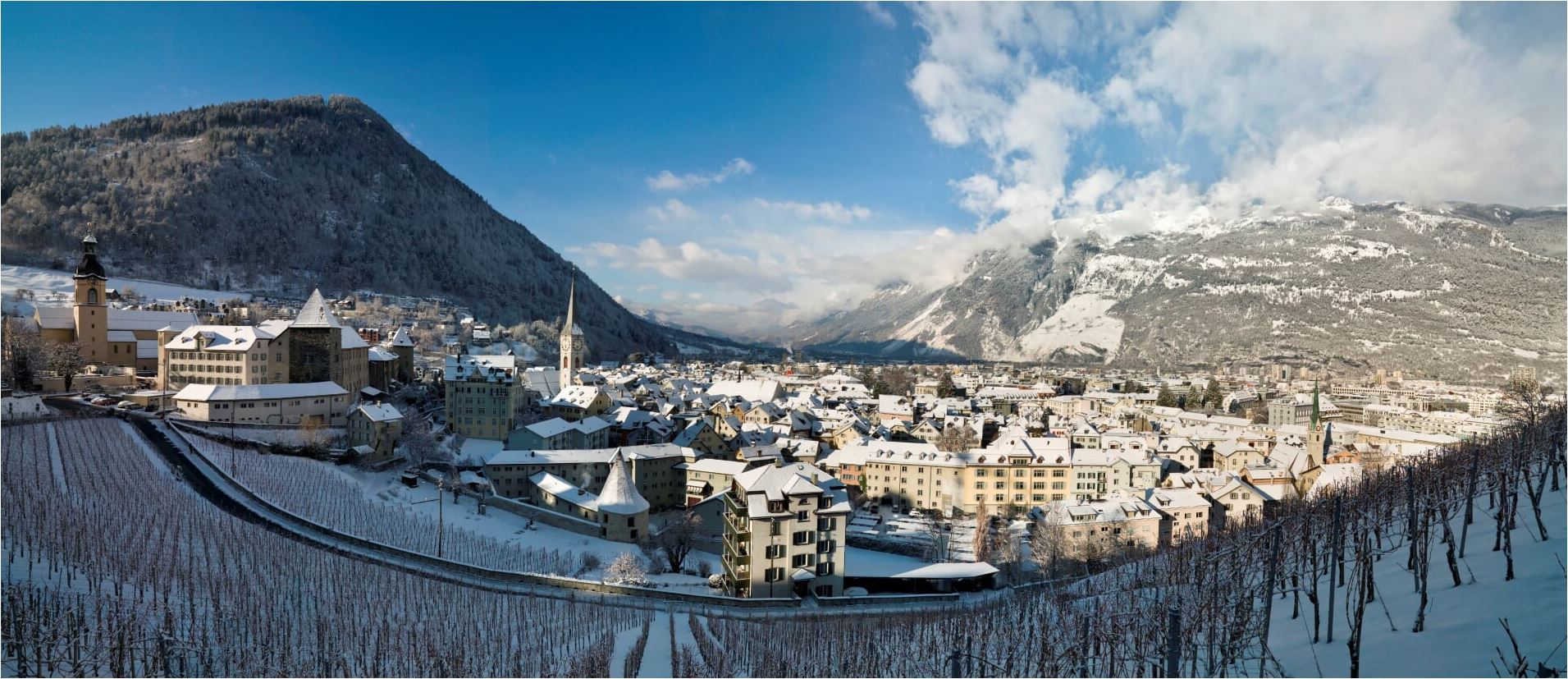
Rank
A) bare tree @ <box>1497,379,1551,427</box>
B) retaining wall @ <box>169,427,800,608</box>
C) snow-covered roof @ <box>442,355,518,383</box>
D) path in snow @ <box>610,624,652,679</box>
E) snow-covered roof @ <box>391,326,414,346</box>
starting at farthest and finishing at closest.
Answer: snow-covered roof @ <box>391,326,414,346</box> < snow-covered roof @ <box>442,355,518,383</box> < retaining wall @ <box>169,427,800,608</box> < bare tree @ <box>1497,379,1551,427</box> < path in snow @ <box>610,624,652,679</box>

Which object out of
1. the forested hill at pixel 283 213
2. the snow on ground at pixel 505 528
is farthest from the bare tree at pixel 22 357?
the forested hill at pixel 283 213

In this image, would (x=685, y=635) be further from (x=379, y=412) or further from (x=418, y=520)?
(x=379, y=412)

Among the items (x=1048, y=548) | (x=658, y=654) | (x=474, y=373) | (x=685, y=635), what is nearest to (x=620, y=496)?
(x=685, y=635)

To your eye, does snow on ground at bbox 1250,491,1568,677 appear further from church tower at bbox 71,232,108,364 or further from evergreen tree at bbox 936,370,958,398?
evergreen tree at bbox 936,370,958,398

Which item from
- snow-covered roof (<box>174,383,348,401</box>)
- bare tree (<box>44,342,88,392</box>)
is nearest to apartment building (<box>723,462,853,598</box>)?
snow-covered roof (<box>174,383,348,401</box>)

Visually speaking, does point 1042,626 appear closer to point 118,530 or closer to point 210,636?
point 210,636

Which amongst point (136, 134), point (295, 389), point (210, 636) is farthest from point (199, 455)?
point (136, 134)
